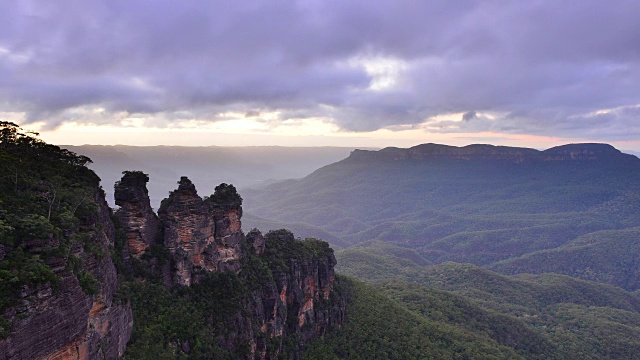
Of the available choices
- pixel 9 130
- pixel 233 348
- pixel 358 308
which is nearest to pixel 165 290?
pixel 233 348

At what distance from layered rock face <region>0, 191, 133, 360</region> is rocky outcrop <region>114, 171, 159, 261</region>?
5656 mm

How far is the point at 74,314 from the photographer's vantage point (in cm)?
1906

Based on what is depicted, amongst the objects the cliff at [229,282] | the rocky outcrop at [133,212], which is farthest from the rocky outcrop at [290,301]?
the rocky outcrop at [133,212]

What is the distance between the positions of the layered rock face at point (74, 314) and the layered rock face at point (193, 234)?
9.01m

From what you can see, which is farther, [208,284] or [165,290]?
[208,284]

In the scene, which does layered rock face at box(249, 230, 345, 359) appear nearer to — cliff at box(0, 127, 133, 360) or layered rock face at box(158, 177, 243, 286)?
layered rock face at box(158, 177, 243, 286)

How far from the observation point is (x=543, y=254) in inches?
6973

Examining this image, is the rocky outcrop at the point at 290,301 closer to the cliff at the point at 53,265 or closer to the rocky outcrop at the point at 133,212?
the rocky outcrop at the point at 133,212

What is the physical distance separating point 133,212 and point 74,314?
606 inches

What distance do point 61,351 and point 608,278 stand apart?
202226 mm

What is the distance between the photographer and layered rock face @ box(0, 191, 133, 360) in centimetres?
1642

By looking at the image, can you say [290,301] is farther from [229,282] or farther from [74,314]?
[74,314]

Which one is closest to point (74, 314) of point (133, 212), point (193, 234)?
point (133, 212)

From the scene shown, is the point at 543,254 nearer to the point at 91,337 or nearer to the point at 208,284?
the point at 208,284
